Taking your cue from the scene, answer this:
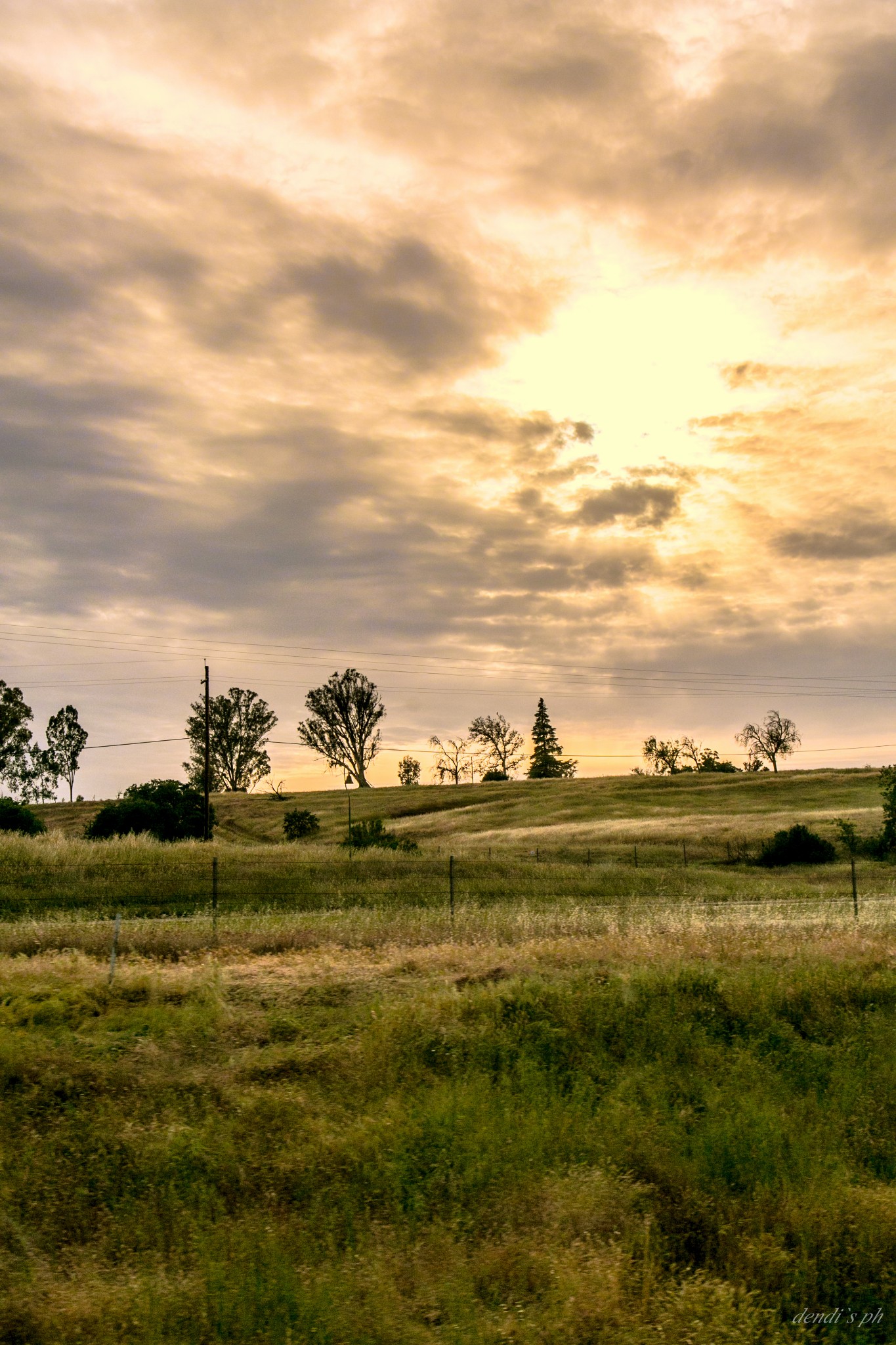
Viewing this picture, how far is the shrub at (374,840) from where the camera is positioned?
4116 cm

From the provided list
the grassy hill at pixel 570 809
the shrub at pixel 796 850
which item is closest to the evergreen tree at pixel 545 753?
the grassy hill at pixel 570 809

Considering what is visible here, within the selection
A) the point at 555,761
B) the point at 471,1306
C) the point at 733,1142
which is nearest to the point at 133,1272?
the point at 471,1306

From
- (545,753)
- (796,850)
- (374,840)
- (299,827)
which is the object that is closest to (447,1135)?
Answer: (374,840)

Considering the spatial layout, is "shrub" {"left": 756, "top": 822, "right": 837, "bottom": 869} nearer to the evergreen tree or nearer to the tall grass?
the tall grass

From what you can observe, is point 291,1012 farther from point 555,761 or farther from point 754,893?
point 555,761

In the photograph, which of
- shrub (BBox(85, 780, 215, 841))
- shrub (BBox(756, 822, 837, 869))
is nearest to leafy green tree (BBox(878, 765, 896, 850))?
shrub (BBox(756, 822, 837, 869))

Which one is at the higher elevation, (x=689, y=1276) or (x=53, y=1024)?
(x=53, y=1024)

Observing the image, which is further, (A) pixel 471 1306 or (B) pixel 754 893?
(B) pixel 754 893

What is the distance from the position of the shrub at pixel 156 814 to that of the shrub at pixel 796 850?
27249 millimetres

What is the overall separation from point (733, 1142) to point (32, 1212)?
20.1 feet

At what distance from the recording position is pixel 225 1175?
8.70 metres

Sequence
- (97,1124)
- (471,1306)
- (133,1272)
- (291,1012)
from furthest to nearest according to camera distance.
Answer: (291,1012), (97,1124), (133,1272), (471,1306)

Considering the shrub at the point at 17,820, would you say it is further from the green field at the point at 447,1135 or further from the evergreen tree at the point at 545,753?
the evergreen tree at the point at 545,753

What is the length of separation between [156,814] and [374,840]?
10.4m
